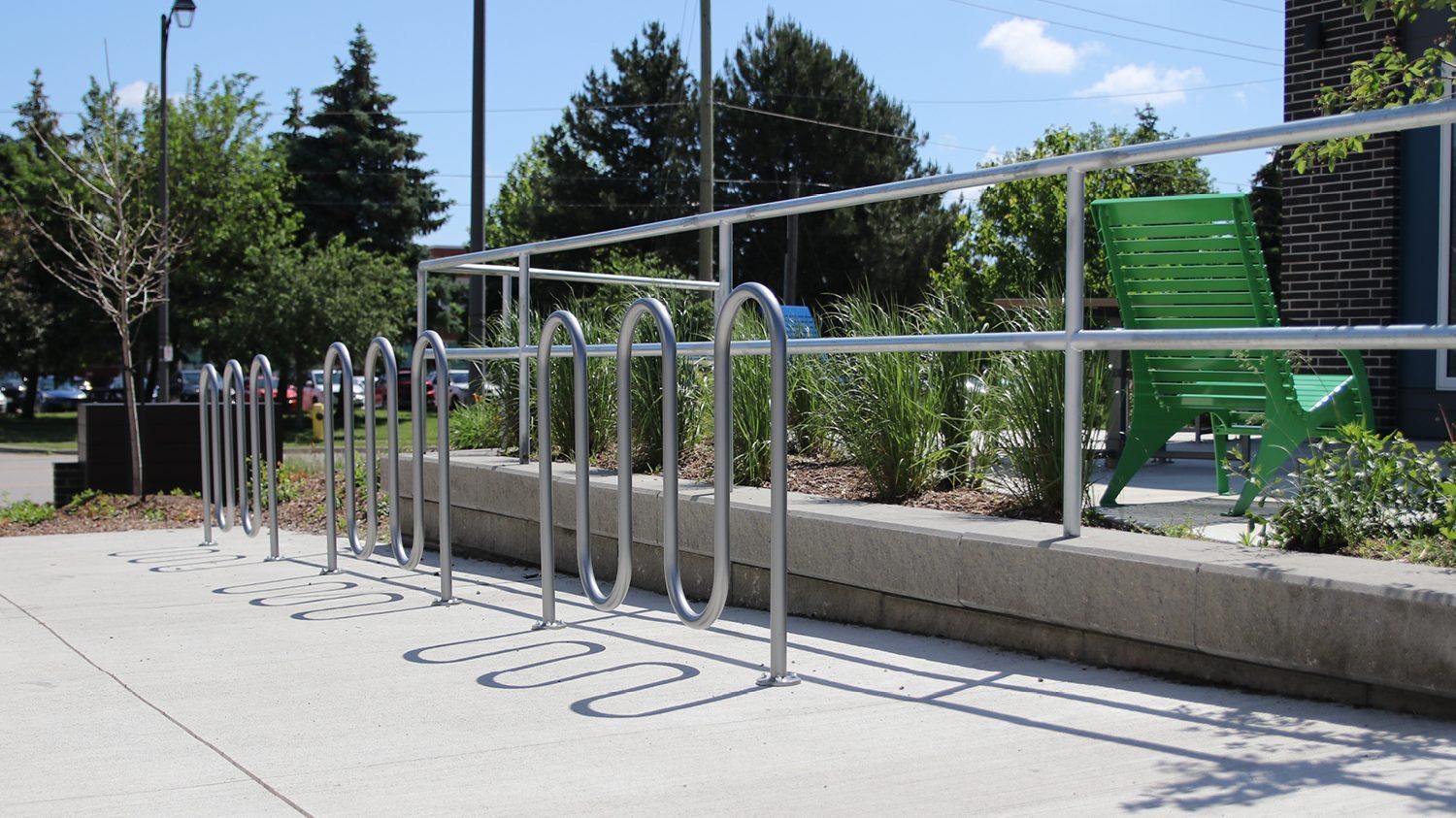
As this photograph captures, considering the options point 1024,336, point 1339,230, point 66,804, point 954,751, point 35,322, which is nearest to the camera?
point 66,804

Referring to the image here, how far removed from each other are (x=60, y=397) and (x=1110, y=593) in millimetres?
60826

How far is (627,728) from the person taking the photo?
387 cm

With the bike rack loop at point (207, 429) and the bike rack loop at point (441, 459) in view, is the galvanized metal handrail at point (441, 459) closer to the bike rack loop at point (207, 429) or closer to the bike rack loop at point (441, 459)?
the bike rack loop at point (441, 459)

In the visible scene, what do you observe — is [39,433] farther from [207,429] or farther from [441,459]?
[441,459]

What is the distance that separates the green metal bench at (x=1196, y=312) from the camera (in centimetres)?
531

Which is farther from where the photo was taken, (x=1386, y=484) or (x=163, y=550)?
(x=163, y=550)

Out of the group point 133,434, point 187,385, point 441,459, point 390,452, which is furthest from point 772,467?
point 187,385

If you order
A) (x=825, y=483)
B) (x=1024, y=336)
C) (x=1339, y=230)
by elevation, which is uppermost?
(x=1339, y=230)

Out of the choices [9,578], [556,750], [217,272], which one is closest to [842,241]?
[217,272]

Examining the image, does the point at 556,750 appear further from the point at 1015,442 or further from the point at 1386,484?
the point at 1386,484

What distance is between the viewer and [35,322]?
38.1m

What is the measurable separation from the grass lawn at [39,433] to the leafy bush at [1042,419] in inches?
1044

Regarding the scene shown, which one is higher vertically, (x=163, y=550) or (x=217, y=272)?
(x=217, y=272)

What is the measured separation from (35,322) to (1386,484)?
3997cm
